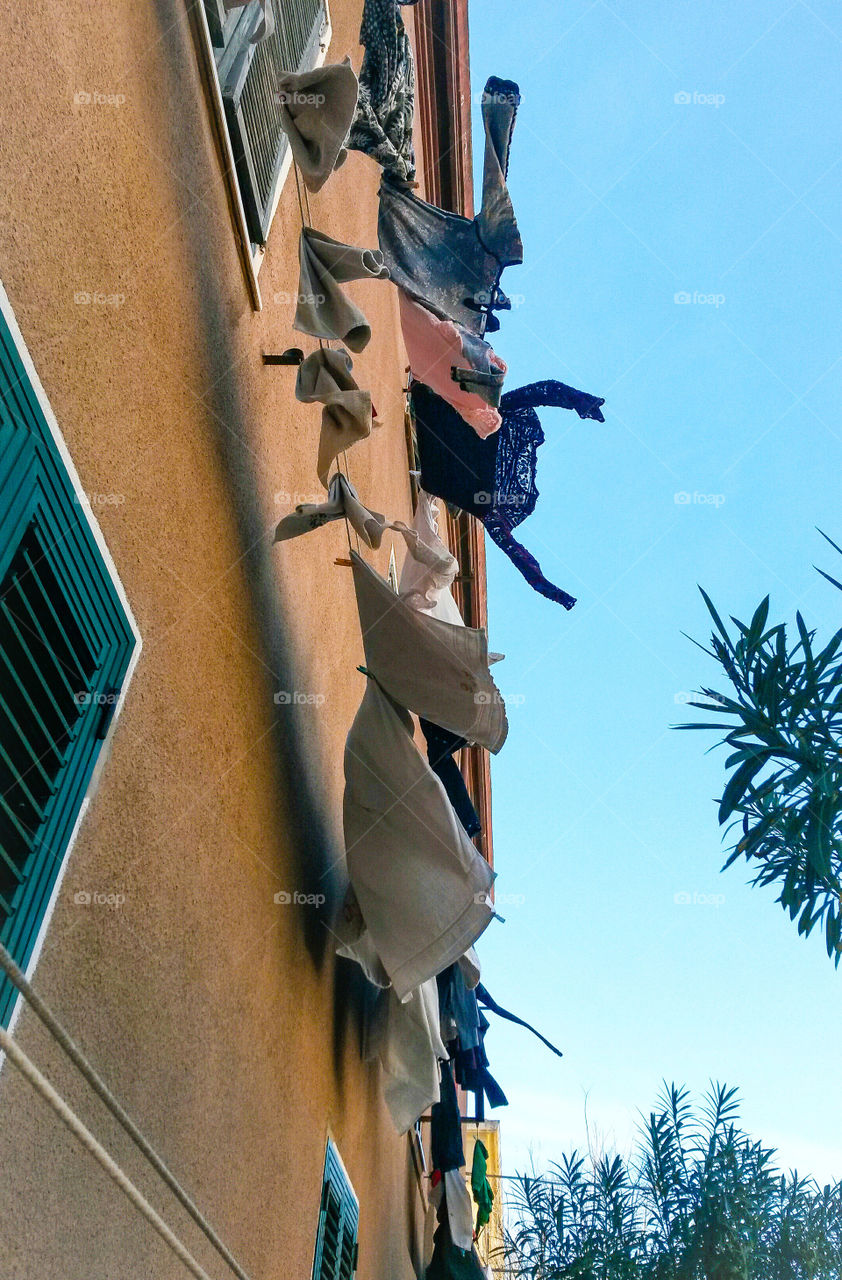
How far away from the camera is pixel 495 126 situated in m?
5.12

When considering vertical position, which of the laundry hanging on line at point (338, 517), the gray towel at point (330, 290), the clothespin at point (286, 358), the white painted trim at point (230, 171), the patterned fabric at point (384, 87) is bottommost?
the laundry hanging on line at point (338, 517)

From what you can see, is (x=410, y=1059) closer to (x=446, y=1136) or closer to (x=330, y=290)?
(x=446, y=1136)

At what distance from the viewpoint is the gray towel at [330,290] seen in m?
3.03

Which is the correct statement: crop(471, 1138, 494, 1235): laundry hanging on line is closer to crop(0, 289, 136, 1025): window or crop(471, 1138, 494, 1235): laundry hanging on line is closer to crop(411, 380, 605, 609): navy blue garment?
crop(411, 380, 605, 609): navy blue garment

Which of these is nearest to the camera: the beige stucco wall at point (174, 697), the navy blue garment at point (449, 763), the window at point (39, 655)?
the window at point (39, 655)

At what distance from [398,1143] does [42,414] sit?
6160 mm

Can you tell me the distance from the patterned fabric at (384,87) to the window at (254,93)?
34 cm

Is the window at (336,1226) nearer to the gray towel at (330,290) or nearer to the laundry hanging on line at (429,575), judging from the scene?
the laundry hanging on line at (429,575)

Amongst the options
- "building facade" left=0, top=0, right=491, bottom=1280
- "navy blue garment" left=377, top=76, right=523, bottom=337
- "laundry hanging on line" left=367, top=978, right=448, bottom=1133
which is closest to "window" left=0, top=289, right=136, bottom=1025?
"building facade" left=0, top=0, right=491, bottom=1280

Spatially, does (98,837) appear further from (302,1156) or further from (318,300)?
(302,1156)

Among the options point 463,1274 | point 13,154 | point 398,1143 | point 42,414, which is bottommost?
point 463,1274

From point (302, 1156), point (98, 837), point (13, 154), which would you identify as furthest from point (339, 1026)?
point (13, 154)

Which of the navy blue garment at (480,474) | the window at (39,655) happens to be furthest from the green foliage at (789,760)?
the window at (39,655)

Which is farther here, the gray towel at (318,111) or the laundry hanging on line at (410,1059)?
the laundry hanging on line at (410,1059)
